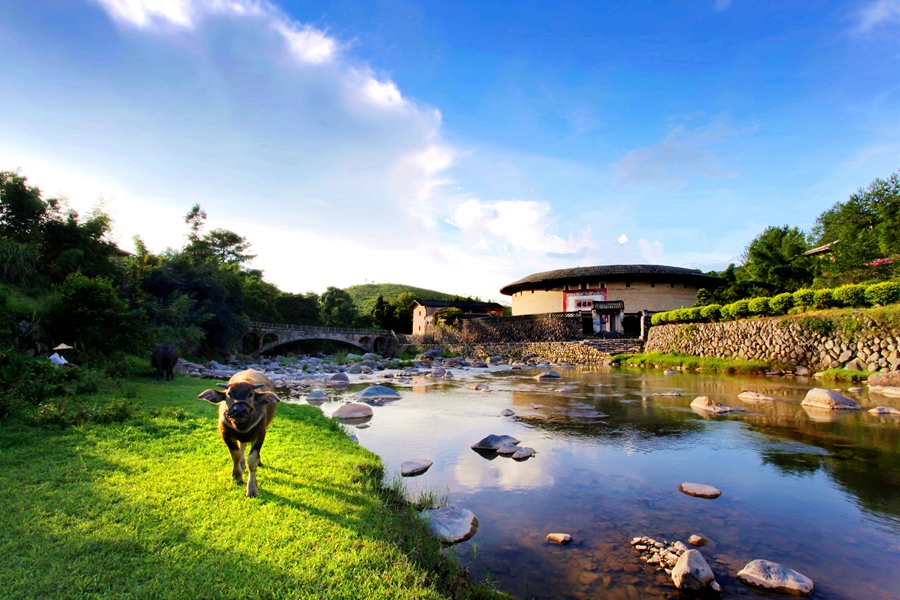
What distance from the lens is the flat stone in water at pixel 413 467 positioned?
5.99 m

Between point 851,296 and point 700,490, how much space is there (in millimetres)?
17803

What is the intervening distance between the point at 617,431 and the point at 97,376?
36.4ft

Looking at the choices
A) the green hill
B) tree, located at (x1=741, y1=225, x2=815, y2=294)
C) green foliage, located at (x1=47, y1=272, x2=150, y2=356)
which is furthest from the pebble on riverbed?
the green hill

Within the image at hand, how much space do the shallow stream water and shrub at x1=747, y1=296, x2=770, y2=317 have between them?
11558mm

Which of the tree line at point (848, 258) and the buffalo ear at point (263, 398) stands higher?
the tree line at point (848, 258)

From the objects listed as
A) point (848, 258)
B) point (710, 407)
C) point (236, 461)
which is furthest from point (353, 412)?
point (848, 258)

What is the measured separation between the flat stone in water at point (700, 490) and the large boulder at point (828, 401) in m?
7.65

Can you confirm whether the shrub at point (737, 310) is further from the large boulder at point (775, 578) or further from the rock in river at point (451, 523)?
the rock in river at point (451, 523)

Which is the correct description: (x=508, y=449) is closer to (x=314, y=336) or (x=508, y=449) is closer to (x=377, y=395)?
(x=377, y=395)

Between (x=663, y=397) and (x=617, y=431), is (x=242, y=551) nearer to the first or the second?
(x=617, y=431)

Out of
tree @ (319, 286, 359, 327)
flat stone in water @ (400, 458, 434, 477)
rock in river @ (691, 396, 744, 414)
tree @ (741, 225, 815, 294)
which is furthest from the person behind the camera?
tree @ (319, 286, 359, 327)

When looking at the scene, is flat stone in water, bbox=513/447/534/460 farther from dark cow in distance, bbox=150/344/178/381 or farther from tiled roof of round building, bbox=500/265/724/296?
tiled roof of round building, bbox=500/265/724/296

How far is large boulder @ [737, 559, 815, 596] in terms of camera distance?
317 centimetres

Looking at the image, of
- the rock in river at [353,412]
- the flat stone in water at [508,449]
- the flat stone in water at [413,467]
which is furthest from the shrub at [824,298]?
the flat stone in water at [413,467]
